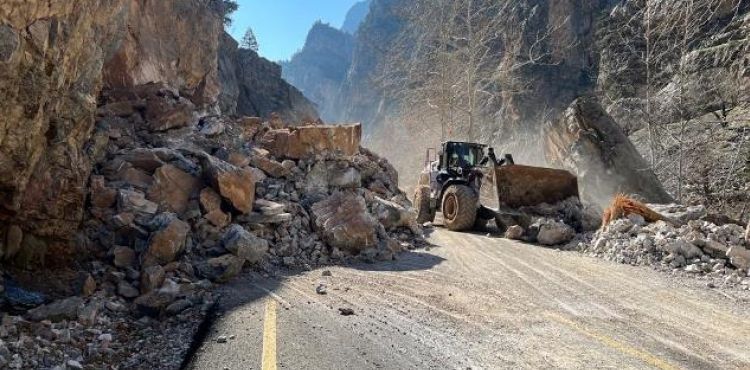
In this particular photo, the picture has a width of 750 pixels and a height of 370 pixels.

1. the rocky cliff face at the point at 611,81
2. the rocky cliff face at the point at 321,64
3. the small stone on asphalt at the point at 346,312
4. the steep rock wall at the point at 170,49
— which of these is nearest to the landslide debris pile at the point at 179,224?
the small stone on asphalt at the point at 346,312

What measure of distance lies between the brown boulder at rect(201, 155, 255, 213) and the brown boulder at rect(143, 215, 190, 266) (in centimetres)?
111

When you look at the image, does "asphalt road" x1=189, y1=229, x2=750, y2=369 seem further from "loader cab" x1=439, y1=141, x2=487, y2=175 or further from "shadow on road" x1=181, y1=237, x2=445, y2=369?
"loader cab" x1=439, y1=141, x2=487, y2=175

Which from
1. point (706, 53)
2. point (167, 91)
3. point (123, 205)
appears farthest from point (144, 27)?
→ point (706, 53)

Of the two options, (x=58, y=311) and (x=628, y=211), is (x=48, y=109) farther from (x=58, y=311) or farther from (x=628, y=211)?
(x=628, y=211)

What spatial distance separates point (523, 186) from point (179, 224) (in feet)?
22.5

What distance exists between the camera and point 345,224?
7.70 m

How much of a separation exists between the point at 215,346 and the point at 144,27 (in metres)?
12.1

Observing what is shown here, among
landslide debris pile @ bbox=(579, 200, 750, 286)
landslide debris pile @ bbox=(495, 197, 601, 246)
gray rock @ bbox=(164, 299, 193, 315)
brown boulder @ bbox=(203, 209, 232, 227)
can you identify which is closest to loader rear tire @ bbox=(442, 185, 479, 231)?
landslide debris pile @ bbox=(495, 197, 601, 246)

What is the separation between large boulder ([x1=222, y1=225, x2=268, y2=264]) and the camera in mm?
6359

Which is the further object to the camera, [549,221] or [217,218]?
[549,221]

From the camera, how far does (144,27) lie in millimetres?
13625

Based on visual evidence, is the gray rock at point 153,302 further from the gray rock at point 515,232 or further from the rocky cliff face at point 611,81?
the rocky cliff face at point 611,81

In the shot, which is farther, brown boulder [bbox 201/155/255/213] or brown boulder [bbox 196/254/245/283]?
brown boulder [bbox 201/155/255/213]

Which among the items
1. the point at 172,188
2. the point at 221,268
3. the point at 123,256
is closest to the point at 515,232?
the point at 221,268
